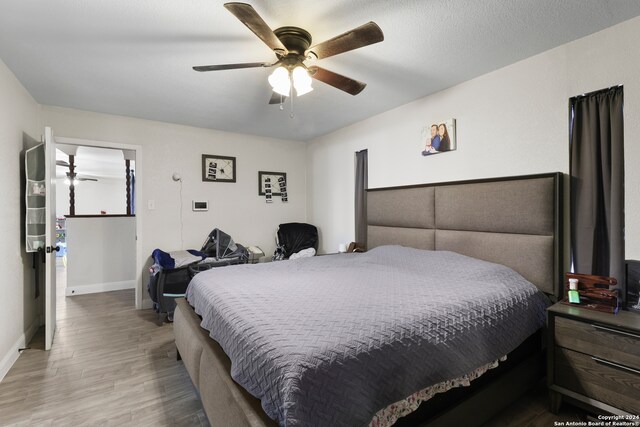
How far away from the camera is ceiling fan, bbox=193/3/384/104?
1607 mm

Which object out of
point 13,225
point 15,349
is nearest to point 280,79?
point 13,225

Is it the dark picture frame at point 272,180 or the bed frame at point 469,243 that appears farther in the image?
the dark picture frame at point 272,180

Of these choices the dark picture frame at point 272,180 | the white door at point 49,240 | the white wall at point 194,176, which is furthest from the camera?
the dark picture frame at point 272,180

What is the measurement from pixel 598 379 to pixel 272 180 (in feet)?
13.9

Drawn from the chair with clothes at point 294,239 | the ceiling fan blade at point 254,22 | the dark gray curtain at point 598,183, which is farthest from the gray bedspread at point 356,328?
the chair with clothes at point 294,239

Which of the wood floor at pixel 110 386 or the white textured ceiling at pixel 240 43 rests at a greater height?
the white textured ceiling at pixel 240 43

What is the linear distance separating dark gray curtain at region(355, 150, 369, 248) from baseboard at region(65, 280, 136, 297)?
3.89m

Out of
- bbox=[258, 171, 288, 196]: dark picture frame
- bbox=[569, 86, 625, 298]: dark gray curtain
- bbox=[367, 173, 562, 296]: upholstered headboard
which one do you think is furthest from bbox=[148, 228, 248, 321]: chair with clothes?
bbox=[569, 86, 625, 298]: dark gray curtain

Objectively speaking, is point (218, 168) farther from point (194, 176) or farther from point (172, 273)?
point (172, 273)

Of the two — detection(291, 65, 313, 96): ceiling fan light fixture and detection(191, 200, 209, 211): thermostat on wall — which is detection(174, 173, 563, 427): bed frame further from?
detection(191, 200, 209, 211): thermostat on wall

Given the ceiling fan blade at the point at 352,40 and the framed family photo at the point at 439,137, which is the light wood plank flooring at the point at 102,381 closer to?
the ceiling fan blade at the point at 352,40

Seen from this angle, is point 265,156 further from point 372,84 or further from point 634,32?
point 634,32

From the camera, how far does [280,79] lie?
1.96 metres

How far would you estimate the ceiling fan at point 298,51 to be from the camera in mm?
1607
